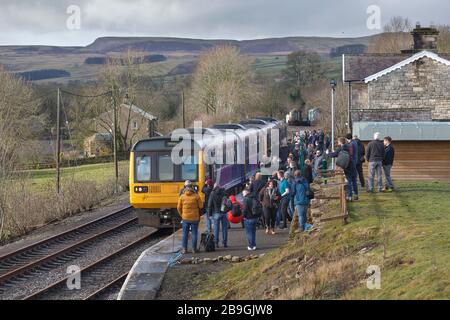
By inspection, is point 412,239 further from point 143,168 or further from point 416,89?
point 416,89

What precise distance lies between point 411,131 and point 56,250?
1286 cm

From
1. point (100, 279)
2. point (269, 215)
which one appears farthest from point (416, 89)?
point (100, 279)

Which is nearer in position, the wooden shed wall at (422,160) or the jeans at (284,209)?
the jeans at (284,209)

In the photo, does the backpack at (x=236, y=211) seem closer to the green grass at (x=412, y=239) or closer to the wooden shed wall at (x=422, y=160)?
the green grass at (x=412, y=239)

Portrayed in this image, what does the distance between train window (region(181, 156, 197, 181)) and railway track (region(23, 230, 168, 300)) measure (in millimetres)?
2171

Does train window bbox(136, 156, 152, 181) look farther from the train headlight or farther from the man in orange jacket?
the man in orange jacket

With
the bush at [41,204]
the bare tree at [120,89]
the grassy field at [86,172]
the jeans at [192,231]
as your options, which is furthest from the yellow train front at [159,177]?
the bare tree at [120,89]

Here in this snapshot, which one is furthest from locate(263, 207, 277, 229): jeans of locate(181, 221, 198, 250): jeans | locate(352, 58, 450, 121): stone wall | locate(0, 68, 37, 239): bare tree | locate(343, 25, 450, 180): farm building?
locate(0, 68, 37, 239): bare tree

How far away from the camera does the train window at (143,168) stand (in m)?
20.8

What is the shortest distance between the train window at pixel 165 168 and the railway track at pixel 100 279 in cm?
192

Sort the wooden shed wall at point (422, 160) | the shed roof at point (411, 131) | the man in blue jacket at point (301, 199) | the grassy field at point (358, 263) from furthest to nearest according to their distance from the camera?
the wooden shed wall at point (422, 160), the shed roof at point (411, 131), the man in blue jacket at point (301, 199), the grassy field at point (358, 263)

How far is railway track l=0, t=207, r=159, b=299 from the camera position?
55.2ft

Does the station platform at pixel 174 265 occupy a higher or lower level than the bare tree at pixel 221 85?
lower
